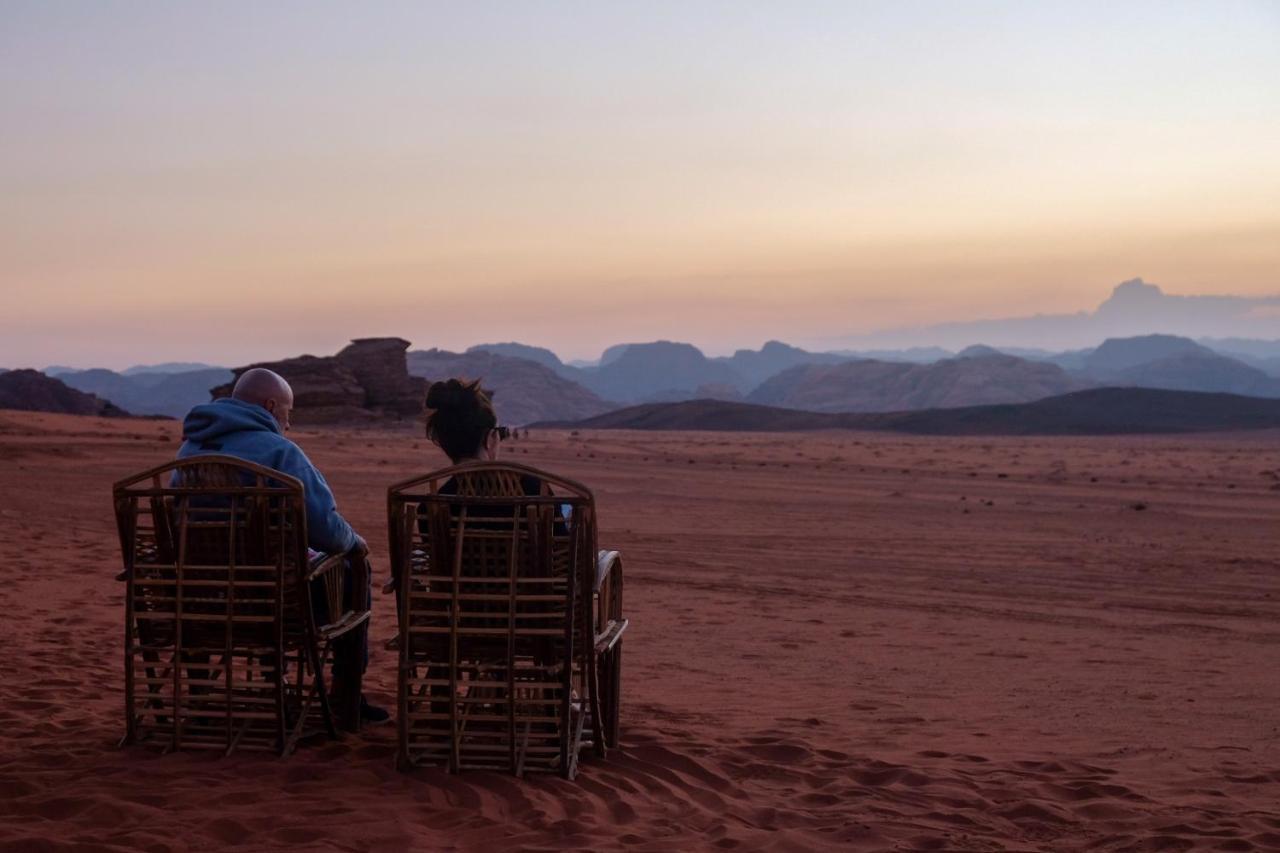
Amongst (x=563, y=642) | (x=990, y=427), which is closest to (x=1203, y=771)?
(x=563, y=642)

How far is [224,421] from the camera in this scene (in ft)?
17.6

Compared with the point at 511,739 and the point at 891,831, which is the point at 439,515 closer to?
the point at 511,739

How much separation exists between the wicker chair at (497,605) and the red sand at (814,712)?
0.75 feet

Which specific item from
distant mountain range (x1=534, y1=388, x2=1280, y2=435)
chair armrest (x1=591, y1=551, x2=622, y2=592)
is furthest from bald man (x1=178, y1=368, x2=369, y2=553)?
distant mountain range (x1=534, y1=388, x2=1280, y2=435)

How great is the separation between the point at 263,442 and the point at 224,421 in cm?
21

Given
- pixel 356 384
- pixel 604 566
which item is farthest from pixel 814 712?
pixel 356 384

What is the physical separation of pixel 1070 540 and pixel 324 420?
45.8 m

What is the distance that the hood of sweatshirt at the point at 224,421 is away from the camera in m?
5.38

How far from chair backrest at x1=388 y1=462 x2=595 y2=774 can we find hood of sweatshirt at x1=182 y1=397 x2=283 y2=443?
0.90m

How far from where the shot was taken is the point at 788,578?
43.5 feet

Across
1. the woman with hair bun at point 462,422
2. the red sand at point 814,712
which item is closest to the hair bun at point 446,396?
the woman with hair bun at point 462,422

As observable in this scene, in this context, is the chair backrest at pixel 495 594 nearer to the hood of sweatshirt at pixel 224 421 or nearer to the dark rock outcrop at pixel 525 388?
the hood of sweatshirt at pixel 224 421

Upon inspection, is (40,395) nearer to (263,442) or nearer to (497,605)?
(263,442)

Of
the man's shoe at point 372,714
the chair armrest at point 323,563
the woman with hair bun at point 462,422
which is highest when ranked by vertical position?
the woman with hair bun at point 462,422
